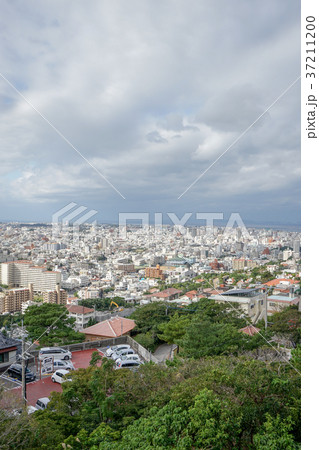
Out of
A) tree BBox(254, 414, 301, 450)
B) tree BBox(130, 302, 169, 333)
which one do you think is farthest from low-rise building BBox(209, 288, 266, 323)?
tree BBox(254, 414, 301, 450)

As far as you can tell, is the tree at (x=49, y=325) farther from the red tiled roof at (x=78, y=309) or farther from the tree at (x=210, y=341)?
the tree at (x=210, y=341)

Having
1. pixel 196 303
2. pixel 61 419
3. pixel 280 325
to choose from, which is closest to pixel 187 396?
pixel 61 419

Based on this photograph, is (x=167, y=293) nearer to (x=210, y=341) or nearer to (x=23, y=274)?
(x=210, y=341)

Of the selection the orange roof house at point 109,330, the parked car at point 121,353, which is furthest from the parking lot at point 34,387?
the orange roof house at point 109,330

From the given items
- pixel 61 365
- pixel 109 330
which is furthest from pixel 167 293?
pixel 61 365
